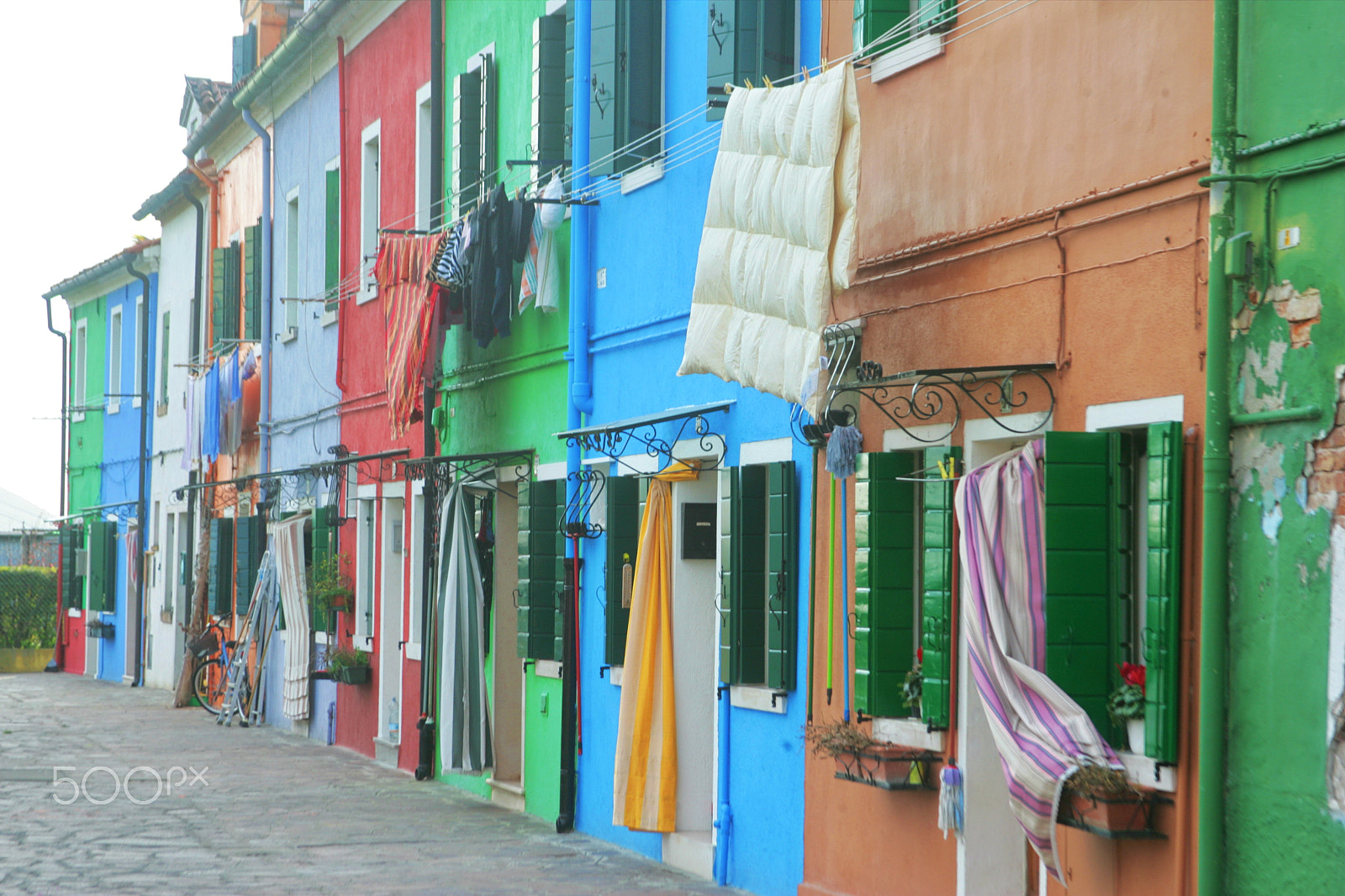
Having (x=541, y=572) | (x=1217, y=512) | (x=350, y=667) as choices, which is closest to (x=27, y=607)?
(x=350, y=667)

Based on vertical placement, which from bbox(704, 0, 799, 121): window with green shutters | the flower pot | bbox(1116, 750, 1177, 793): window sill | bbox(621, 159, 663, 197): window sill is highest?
bbox(704, 0, 799, 121): window with green shutters

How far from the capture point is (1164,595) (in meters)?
6.39

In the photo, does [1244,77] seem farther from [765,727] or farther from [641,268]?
[641,268]

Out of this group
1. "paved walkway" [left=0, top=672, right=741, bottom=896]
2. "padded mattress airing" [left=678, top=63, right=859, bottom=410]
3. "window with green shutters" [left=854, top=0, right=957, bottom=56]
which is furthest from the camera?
"paved walkway" [left=0, top=672, right=741, bottom=896]

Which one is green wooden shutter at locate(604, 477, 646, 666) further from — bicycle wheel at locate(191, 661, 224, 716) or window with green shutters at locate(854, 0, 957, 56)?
bicycle wheel at locate(191, 661, 224, 716)

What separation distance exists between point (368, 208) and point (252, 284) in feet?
16.7

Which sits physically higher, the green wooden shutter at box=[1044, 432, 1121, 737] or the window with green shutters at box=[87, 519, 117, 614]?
the green wooden shutter at box=[1044, 432, 1121, 737]

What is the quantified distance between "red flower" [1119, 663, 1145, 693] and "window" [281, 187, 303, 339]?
15879mm

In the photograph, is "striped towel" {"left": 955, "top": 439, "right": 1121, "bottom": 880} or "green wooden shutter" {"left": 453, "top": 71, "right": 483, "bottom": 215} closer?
"striped towel" {"left": 955, "top": 439, "right": 1121, "bottom": 880}

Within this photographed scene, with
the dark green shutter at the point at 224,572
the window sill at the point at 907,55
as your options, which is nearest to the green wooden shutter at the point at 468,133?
the window sill at the point at 907,55

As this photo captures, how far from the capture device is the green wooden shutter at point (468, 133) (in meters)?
15.1

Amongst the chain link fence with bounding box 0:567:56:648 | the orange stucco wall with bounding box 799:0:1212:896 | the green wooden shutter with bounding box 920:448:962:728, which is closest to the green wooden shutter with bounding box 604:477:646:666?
the orange stucco wall with bounding box 799:0:1212:896

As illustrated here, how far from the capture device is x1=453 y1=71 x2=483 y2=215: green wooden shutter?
1508cm

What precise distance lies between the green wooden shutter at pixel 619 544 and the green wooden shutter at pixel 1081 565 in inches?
200
